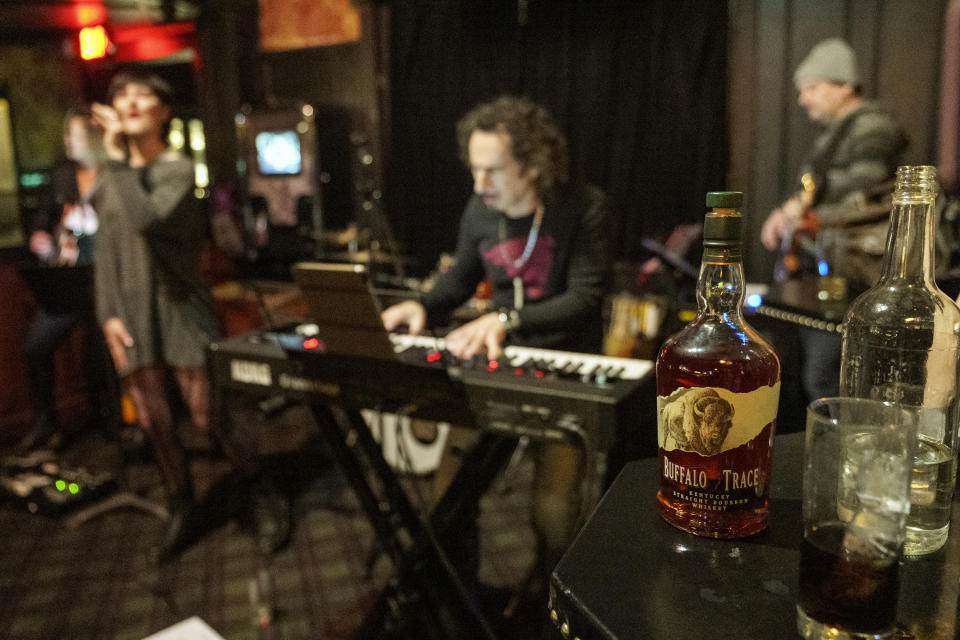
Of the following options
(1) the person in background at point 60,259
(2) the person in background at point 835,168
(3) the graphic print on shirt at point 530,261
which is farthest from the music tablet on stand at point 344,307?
(1) the person in background at point 60,259

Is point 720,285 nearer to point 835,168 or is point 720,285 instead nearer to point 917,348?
point 917,348

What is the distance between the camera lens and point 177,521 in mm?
2578

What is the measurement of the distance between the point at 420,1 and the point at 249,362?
336 cm

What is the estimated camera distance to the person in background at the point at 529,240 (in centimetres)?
192

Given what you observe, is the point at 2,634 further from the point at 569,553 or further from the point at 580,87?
the point at 580,87

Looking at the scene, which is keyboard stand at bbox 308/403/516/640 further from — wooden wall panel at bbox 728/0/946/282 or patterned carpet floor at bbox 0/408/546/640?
wooden wall panel at bbox 728/0/946/282

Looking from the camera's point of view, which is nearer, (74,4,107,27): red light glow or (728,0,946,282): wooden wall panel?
(728,0,946,282): wooden wall panel

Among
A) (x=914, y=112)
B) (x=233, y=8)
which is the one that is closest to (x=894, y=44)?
(x=914, y=112)

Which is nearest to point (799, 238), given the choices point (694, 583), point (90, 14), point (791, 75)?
point (791, 75)

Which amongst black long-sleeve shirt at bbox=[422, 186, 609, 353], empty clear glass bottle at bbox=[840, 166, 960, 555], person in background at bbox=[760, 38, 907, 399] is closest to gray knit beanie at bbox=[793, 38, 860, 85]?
person in background at bbox=[760, 38, 907, 399]

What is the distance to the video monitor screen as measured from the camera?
188 inches

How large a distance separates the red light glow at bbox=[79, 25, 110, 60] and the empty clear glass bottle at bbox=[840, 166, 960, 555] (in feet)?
15.0

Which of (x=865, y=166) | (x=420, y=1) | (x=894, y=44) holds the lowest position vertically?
(x=865, y=166)

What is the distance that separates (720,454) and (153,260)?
228 centimetres
